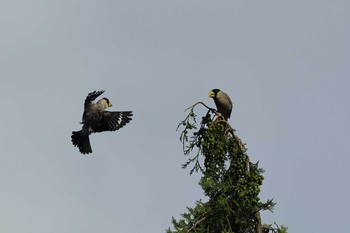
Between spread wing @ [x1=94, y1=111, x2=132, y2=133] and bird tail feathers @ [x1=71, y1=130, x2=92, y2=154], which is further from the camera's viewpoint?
bird tail feathers @ [x1=71, y1=130, x2=92, y2=154]

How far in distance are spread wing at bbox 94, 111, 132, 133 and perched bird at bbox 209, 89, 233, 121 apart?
2.00m

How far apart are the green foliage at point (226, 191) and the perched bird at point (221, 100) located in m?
4.34

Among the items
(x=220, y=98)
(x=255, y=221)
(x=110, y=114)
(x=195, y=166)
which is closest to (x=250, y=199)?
(x=255, y=221)

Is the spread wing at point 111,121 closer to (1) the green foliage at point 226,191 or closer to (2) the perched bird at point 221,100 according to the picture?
(2) the perched bird at point 221,100

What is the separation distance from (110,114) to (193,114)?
5233 mm

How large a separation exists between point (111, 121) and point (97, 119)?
30 cm

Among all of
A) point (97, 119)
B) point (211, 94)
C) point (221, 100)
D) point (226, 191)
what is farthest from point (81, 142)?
point (226, 191)

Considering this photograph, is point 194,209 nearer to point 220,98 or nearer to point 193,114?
point 193,114

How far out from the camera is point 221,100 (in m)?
15.1

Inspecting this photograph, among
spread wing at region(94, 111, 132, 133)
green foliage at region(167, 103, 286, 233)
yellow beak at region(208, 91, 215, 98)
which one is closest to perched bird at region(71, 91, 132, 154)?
spread wing at region(94, 111, 132, 133)

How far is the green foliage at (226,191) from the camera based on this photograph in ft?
33.0

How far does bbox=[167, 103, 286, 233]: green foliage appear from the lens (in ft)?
33.0

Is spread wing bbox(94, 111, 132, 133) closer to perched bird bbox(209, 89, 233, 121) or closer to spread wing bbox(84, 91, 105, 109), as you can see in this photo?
spread wing bbox(84, 91, 105, 109)

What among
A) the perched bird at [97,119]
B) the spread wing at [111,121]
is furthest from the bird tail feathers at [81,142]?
the spread wing at [111,121]
